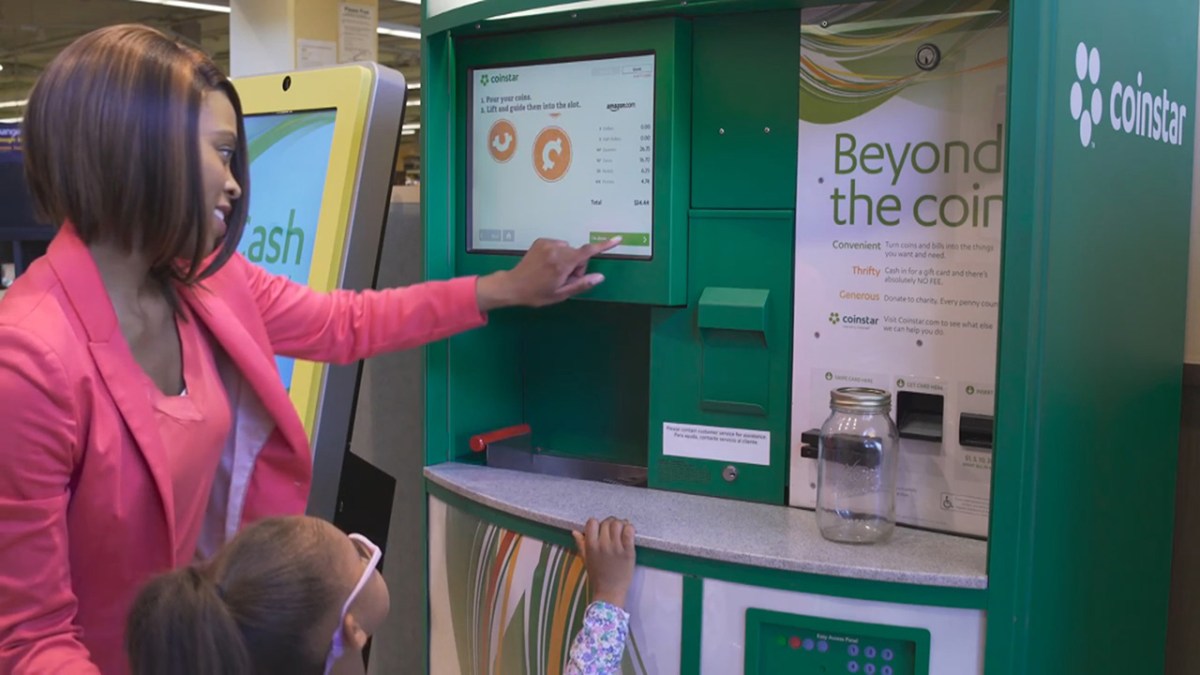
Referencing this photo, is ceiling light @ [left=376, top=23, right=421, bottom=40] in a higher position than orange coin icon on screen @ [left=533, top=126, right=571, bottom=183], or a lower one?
higher

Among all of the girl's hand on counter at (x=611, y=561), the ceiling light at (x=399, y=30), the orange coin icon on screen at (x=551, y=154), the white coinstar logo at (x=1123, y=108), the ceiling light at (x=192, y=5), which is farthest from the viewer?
the ceiling light at (x=399, y=30)

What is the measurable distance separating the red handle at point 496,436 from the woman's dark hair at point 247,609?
2.88 ft

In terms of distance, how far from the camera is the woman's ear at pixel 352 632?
53.8 inches

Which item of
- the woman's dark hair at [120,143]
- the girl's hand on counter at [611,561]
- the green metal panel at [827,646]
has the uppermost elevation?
the woman's dark hair at [120,143]

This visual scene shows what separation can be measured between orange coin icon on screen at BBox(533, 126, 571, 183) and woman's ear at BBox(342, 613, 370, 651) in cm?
102

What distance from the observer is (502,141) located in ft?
7.29

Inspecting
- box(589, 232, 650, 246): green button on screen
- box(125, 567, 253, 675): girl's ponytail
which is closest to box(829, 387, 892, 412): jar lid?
box(589, 232, 650, 246): green button on screen

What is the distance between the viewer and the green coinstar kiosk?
65.9 inches

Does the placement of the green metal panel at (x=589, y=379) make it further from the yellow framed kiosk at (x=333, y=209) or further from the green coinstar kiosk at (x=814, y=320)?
the yellow framed kiosk at (x=333, y=209)

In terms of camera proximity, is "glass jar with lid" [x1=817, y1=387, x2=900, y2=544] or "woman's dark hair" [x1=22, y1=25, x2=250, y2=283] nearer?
"woman's dark hair" [x1=22, y1=25, x2=250, y2=283]

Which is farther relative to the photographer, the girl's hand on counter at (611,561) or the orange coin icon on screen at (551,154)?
the orange coin icon on screen at (551,154)

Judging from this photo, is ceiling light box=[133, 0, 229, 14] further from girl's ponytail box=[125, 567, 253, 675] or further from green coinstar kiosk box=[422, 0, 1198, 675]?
girl's ponytail box=[125, 567, 253, 675]

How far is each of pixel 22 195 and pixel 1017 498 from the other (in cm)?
256

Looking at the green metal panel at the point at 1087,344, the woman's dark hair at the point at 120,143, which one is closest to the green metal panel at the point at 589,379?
the green metal panel at the point at 1087,344
